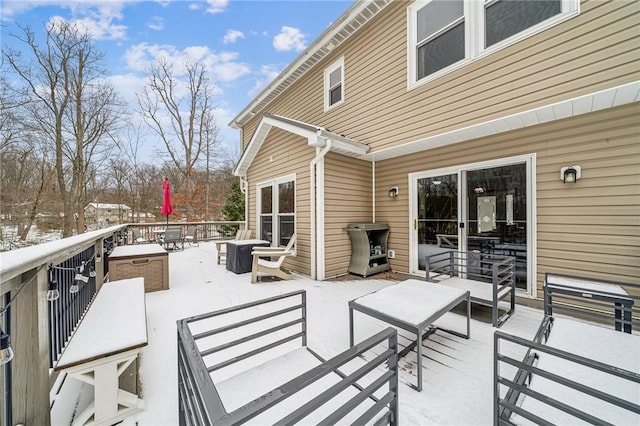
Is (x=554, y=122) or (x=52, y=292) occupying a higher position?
(x=554, y=122)

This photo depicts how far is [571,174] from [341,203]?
11.8ft

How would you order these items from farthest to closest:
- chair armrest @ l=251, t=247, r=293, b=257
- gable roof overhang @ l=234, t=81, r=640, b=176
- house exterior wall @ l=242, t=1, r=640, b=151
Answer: chair armrest @ l=251, t=247, r=293, b=257, gable roof overhang @ l=234, t=81, r=640, b=176, house exterior wall @ l=242, t=1, r=640, b=151

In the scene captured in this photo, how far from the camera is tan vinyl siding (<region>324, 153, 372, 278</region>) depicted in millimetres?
5244

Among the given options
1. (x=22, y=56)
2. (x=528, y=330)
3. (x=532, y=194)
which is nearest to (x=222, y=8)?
(x=22, y=56)

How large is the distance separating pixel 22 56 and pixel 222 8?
8507mm

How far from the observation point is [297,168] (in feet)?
19.0

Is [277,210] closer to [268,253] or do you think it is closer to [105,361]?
[268,253]

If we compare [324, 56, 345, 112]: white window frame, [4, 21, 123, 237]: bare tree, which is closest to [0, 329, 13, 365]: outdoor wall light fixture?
[324, 56, 345, 112]: white window frame

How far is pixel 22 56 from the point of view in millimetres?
9703

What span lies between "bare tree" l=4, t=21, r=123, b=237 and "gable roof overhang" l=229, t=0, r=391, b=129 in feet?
28.1

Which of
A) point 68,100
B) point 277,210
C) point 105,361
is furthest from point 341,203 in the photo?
point 68,100

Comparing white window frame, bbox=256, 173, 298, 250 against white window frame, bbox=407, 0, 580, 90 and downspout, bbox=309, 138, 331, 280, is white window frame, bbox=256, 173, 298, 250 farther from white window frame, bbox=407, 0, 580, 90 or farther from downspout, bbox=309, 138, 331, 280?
white window frame, bbox=407, 0, 580, 90

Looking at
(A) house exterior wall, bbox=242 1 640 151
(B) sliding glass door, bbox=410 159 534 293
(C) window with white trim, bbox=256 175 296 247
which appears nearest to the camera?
(A) house exterior wall, bbox=242 1 640 151

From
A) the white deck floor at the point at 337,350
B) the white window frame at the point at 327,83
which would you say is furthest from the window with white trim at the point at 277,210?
the white window frame at the point at 327,83
